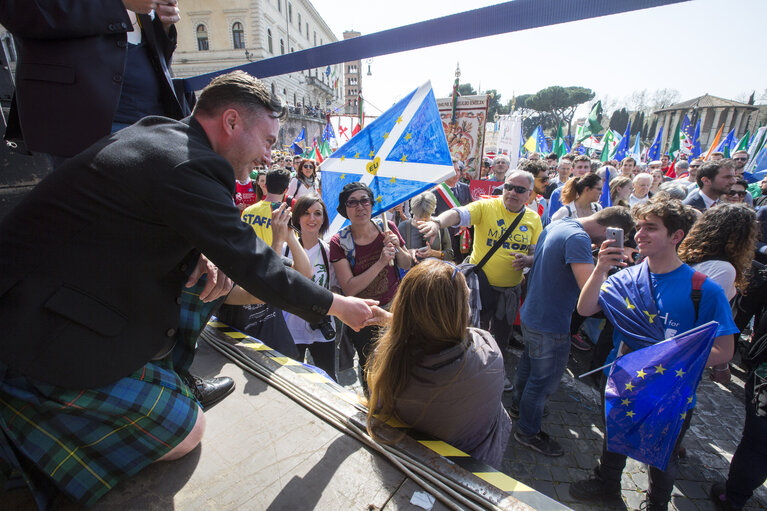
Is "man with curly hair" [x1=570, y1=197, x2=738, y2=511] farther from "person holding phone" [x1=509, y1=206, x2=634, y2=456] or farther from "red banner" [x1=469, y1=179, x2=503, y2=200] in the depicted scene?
"red banner" [x1=469, y1=179, x2=503, y2=200]

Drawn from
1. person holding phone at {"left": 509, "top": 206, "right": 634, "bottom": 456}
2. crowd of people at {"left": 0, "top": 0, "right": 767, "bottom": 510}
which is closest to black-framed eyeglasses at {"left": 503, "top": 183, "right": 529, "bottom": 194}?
person holding phone at {"left": 509, "top": 206, "right": 634, "bottom": 456}

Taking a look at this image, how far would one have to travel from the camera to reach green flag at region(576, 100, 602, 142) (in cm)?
1342

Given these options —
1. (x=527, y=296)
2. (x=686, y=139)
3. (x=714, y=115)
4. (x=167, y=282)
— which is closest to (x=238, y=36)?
(x=686, y=139)

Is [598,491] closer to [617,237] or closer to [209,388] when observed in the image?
[617,237]

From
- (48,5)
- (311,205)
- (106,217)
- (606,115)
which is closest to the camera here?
(106,217)

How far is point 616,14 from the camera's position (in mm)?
1323

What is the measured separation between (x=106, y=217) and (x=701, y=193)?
6.55 m

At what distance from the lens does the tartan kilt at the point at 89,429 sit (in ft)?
4.14

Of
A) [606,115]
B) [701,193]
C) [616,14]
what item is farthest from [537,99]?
[616,14]

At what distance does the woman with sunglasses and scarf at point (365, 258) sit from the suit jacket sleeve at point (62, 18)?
1.78m

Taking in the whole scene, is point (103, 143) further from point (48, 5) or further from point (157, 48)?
point (157, 48)

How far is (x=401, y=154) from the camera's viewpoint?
305cm

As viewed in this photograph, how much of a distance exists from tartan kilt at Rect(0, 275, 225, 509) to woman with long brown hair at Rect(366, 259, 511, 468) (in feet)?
2.93

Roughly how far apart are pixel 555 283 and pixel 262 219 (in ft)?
8.81
